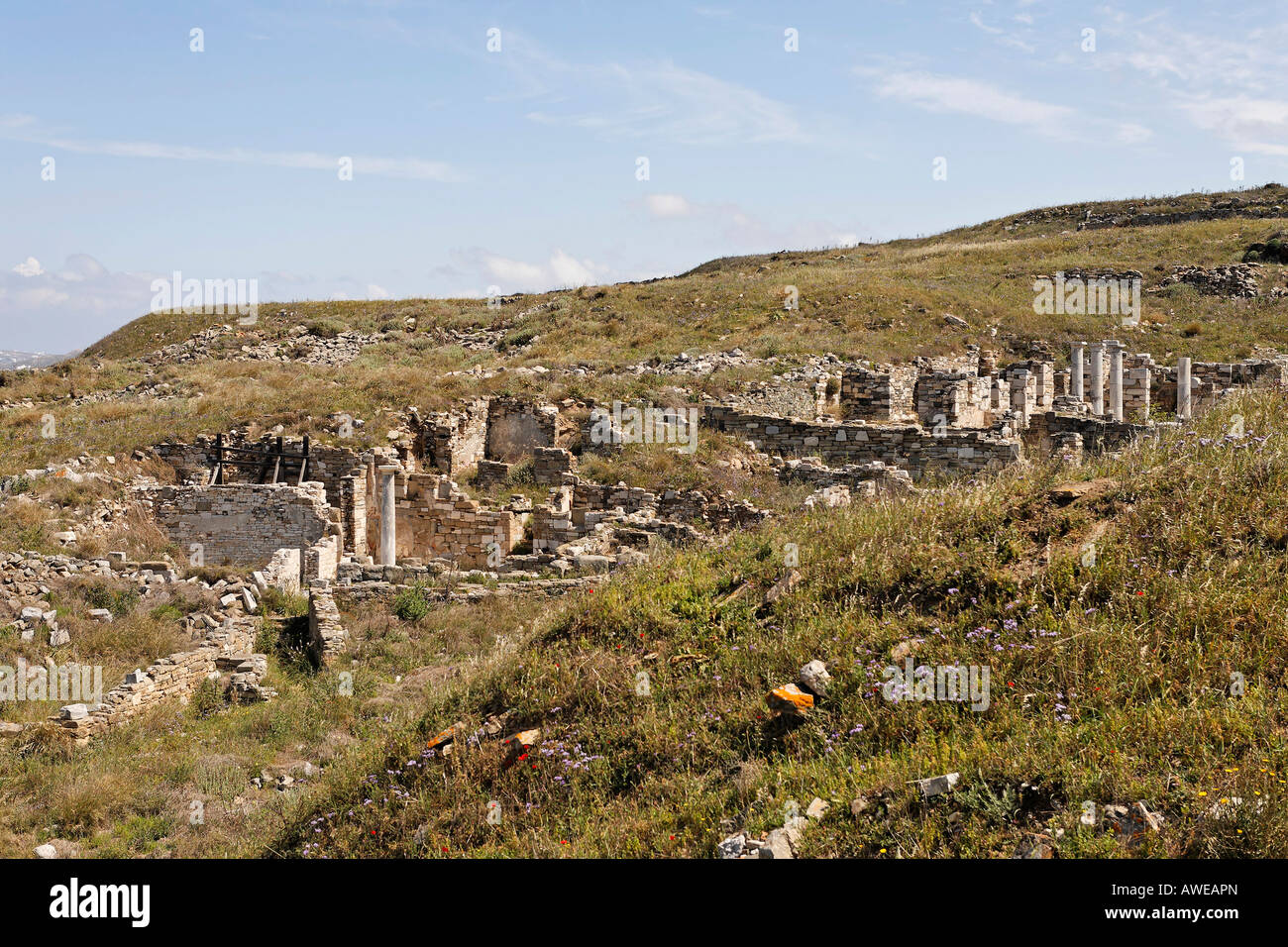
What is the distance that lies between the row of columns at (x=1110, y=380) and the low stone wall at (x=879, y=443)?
6.98m

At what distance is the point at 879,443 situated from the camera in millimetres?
16125

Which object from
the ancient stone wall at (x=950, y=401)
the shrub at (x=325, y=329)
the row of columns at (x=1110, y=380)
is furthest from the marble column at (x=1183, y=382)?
the shrub at (x=325, y=329)

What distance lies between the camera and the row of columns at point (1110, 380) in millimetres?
21922

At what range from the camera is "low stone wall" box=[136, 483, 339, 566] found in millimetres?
15859

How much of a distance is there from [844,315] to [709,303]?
6045 mm

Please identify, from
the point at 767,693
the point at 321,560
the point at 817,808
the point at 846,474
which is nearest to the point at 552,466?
the point at 321,560

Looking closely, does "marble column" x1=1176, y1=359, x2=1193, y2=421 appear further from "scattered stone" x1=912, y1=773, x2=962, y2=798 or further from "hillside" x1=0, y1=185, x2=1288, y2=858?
"scattered stone" x1=912, y1=773, x2=962, y2=798

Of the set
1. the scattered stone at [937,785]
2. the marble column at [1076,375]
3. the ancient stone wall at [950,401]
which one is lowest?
the scattered stone at [937,785]

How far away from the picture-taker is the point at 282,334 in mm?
38375

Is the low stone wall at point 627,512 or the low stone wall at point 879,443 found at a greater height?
the low stone wall at point 879,443

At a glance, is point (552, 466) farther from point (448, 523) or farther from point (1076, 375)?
point (1076, 375)

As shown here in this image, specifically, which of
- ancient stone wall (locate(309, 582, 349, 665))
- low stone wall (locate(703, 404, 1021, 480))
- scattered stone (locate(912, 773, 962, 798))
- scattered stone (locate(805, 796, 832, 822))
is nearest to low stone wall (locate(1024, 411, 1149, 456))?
low stone wall (locate(703, 404, 1021, 480))

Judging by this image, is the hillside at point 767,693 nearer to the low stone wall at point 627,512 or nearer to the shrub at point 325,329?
the low stone wall at point 627,512
